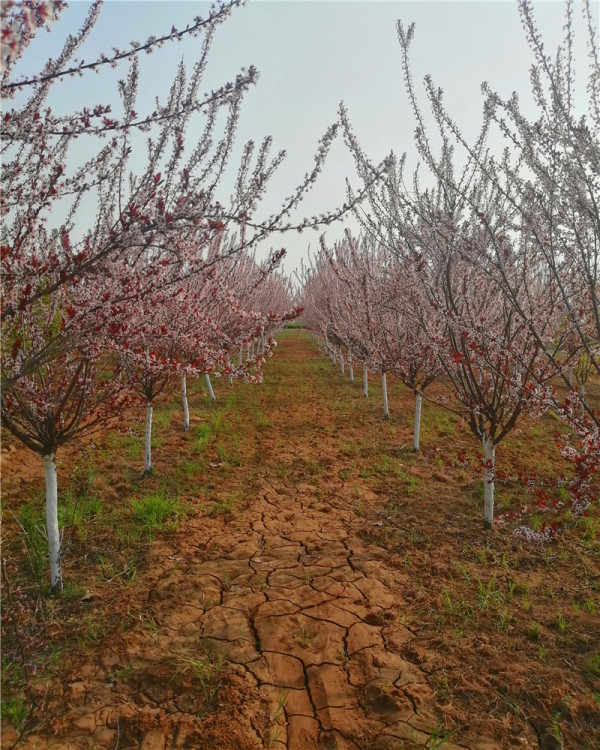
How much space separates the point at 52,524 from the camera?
3496 mm

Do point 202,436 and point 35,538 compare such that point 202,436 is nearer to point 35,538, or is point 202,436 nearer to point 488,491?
point 35,538

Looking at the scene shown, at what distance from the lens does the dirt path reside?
2381mm

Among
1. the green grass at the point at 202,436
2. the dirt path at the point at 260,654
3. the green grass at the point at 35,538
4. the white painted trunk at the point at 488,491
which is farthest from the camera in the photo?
the green grass at the point at 202,436

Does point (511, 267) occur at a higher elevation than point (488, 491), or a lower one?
higher

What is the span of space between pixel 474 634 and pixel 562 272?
2993 mm

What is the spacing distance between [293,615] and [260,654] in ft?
1.47

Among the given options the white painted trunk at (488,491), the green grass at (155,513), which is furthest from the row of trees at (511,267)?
the green grass at (155,513)

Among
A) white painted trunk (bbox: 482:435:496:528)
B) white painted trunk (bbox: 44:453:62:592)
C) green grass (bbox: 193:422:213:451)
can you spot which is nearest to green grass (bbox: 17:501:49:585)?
white painted trunk (bbox: 44:453:62:592)

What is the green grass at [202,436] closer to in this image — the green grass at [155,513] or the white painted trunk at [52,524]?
the green grass at [155,513]

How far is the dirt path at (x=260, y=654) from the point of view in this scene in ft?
7.81

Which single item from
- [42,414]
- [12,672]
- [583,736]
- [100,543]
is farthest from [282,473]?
[583,736]

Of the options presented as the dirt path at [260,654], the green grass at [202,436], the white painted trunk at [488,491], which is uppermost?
the white painted trunk at [488,491]

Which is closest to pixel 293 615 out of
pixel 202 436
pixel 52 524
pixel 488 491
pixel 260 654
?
pixel 260 654

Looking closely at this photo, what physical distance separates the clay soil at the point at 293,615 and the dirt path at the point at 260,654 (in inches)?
0.4
